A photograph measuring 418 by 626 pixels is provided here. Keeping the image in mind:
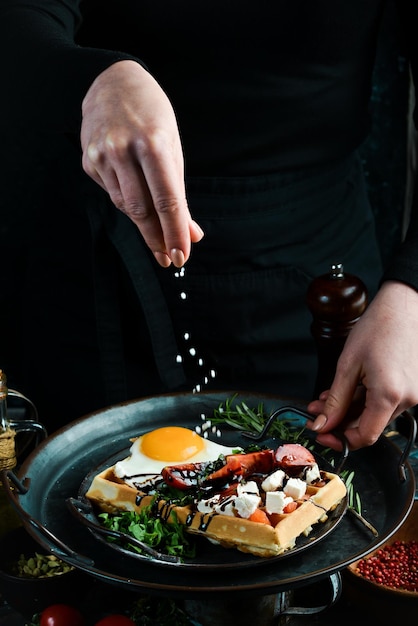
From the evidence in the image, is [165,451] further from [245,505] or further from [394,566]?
[394,566]

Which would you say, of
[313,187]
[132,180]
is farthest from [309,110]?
[132,180]

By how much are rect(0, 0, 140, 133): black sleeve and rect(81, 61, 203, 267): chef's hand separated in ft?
0.43

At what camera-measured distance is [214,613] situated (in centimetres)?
115

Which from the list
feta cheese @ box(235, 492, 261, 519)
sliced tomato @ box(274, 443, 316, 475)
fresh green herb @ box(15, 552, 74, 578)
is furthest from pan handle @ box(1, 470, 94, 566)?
sliced tomato @ box(274, 443, 316, 475)

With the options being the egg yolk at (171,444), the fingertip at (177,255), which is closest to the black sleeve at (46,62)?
the fingertip at (177,255)

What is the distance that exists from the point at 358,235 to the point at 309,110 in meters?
0.43

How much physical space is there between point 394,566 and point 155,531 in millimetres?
385

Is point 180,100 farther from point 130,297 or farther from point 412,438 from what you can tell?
point 412,438

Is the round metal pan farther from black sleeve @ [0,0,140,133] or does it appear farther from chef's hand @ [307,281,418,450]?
black sleeve @ [0,0,140,133]

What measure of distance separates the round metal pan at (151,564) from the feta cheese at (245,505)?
8 cm

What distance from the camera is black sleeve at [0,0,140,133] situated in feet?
4.37

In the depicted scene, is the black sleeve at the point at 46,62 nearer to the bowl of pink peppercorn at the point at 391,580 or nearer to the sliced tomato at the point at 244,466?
the sliced tomato at the point at 244,466

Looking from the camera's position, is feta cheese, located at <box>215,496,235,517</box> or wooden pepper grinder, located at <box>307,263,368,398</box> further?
wooden pepper grinder, located at <box>307,263,368,398</box>

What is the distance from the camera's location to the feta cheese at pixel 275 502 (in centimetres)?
118
